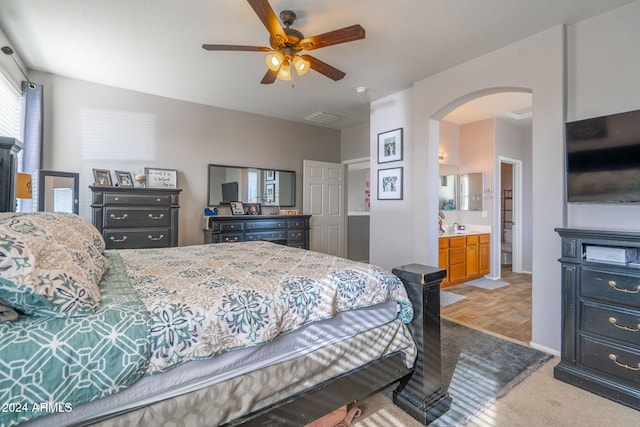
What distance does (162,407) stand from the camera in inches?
39.0

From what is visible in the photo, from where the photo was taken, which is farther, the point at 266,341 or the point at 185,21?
the point at 185,21

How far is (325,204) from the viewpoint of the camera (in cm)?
560

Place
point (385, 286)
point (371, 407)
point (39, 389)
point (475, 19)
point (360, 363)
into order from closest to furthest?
point (39, 389)
point (360, 363)
point (385, 286)
point (371, 407)
point (475, 19)

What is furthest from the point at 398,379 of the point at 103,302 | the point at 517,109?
the point at 517,109

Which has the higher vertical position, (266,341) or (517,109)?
(517,109)

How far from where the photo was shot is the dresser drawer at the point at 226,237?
4.13 m

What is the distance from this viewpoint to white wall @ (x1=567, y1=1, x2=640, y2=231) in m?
2.19

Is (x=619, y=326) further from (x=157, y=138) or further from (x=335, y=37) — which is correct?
(x=157, y=138)

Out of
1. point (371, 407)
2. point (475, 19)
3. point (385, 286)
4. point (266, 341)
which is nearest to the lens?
point (266, 341)

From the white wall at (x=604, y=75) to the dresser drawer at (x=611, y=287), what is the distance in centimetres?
56

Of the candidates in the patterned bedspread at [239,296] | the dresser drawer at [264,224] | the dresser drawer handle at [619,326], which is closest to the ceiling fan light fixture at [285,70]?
the patterned bedspread at [239,296]

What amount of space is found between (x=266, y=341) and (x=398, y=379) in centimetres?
89

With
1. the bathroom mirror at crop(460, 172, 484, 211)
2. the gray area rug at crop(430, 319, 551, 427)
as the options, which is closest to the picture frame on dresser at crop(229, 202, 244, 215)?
the gray area rug at crop(430, 319, 551, 427)

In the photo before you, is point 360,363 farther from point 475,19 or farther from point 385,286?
point 475,19
